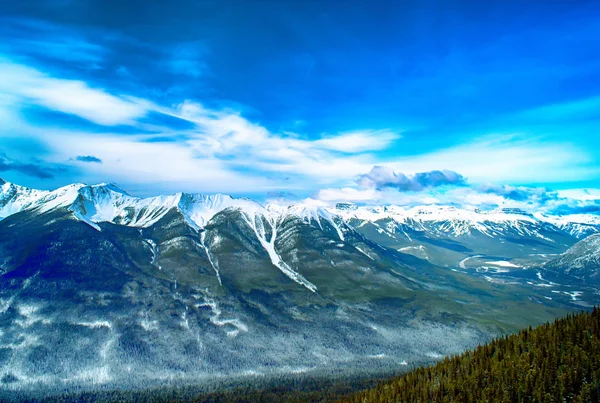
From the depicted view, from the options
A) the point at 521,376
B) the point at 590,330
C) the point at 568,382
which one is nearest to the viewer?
the point at 568,382

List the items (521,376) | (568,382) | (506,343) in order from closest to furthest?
1. (568,382)
2. (521,376)
3. (506,343)

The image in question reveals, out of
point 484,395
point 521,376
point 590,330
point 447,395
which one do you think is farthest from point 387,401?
point 590,330

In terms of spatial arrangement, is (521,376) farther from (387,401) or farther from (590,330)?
(387,401)

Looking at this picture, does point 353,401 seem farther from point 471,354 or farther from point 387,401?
point 471,354

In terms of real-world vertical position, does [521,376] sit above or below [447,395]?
above

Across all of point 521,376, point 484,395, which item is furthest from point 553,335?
point 484,395

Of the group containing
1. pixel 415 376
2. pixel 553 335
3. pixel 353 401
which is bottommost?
pixel 353 401

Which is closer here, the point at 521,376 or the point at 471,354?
the point at 521,376
